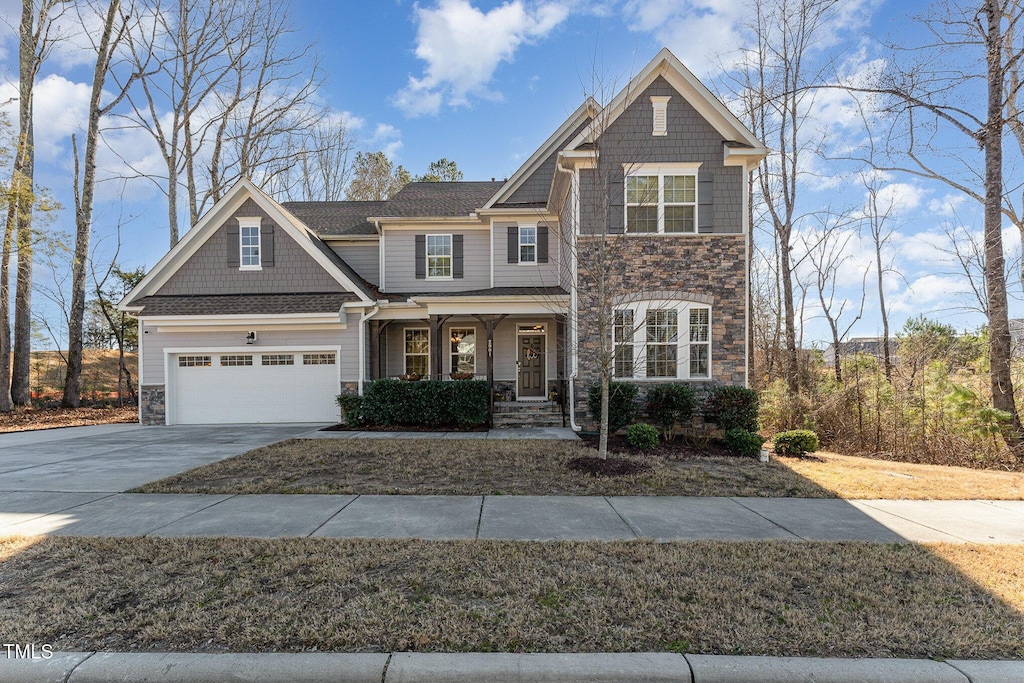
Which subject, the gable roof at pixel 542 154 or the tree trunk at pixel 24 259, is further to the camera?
the tree trunk at pixel 24 259

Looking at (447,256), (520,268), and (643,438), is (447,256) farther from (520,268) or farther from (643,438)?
(643,438)

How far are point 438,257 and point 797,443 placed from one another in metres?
10.8

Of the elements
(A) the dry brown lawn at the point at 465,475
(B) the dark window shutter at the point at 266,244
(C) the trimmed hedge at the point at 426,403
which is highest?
(B) the dark window shutter at the point at 266,244

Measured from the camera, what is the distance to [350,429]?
477 inches

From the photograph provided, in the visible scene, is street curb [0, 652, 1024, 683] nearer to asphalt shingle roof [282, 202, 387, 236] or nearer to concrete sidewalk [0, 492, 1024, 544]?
concrete sidewalk [0, 492, 1024, 544]

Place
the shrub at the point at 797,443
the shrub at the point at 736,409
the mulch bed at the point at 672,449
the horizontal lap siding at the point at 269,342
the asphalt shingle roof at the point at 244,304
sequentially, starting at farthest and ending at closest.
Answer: the horizontal lap siding at the point at 269,342, the asphalt shingle roof at the point at 244,304, the shrub at the point at 736,409, the shrub at the point at 797,443, the mulch bed at the point at 672,449

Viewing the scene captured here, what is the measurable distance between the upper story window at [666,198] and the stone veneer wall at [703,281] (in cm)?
31

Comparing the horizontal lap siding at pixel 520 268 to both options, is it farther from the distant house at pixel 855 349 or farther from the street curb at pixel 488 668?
the street curb at pixel 488 668

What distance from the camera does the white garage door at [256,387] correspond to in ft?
44.5

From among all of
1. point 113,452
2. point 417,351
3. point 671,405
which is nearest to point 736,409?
point 671,405

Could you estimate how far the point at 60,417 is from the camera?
50.0 feet

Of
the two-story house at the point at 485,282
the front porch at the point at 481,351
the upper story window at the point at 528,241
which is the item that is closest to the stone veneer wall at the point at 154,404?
the two-story house at the point at 485,282

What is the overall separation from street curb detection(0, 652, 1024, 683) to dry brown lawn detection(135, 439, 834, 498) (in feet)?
11.8

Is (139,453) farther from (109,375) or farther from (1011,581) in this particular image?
(109,375)
